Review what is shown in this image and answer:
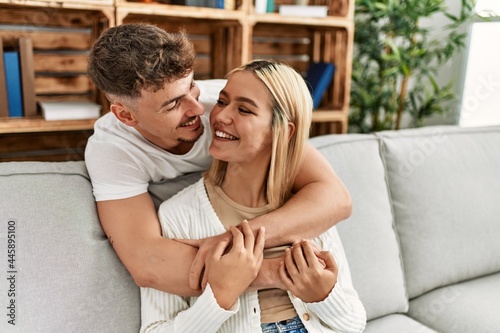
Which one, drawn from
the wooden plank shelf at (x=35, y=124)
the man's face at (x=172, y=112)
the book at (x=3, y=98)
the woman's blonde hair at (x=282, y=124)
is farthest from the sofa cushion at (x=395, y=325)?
the book at (x=3, y=98)

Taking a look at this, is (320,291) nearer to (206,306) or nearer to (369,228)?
(206,306)

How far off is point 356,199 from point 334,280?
1.73 feet

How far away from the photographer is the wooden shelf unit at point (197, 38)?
1.83 m

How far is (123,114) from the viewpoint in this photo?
4.35 ft

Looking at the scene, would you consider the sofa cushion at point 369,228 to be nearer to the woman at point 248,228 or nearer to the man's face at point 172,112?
the woman at point 248,228

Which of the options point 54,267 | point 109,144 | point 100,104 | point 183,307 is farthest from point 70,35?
point 183,307

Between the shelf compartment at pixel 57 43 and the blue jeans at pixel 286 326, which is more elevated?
the shelf compartment at pixel 57 43

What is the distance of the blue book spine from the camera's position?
1.80 metres

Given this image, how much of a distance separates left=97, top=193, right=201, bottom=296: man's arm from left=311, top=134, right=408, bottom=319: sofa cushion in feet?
2.02

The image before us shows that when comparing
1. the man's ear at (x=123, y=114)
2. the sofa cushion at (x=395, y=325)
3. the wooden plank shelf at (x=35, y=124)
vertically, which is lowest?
the sofa cushion at (x=395, y=325)

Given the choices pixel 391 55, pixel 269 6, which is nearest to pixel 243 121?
pixel 269 6

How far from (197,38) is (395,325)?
154cm

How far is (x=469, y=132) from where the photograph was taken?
6.72ft

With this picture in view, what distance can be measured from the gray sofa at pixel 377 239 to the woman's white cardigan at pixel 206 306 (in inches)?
4.6
